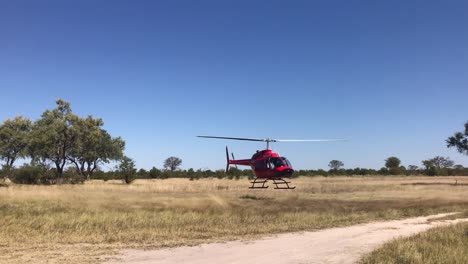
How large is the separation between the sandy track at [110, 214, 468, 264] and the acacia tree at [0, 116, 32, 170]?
55.5 m

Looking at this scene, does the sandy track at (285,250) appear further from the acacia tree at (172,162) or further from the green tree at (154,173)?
the acacia tree at (172,162)

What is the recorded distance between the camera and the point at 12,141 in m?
65.2

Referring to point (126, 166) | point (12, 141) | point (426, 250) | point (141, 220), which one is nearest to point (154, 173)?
point (126, 166)

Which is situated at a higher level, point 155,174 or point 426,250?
point 155,174

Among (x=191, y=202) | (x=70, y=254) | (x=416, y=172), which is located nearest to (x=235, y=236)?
(x=70, y=254)

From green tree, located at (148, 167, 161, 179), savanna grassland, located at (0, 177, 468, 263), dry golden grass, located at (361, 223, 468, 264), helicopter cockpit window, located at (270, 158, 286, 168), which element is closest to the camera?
dry golden grass, located at (361, 223, 468, 264)

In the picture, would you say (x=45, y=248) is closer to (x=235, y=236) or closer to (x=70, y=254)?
(x=70, y=254)

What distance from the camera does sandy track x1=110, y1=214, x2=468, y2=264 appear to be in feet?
42.6

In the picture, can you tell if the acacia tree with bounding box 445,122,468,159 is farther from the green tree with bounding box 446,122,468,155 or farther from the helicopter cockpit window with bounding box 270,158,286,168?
the helicopter cockpit window with bounding box 270,158,286,168

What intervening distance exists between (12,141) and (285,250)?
198ft

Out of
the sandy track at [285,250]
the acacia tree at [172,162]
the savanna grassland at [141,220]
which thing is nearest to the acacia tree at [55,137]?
the savanna grassland at [141,220]

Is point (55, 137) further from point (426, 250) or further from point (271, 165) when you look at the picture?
point (426, 250)

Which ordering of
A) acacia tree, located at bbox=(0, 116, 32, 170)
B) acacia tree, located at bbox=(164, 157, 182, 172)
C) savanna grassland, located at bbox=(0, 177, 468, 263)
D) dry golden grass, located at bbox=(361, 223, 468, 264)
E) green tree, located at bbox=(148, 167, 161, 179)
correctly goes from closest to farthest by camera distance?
dry golden grass, located at bbox=(361, 223, 468, 264), savanna grassland, located at bbox=(0, 177, 468, 263), acacia tree, located at bbox=(0, 116, 32, 170), green tree, located at bbox=(148, 167, 161, 179), acacia tree, located at bbox=(164, 157, 182, 172)

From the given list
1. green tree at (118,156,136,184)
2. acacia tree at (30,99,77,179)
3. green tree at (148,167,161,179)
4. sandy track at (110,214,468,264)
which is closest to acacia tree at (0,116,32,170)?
acacia tree at (30,99,77,179)
